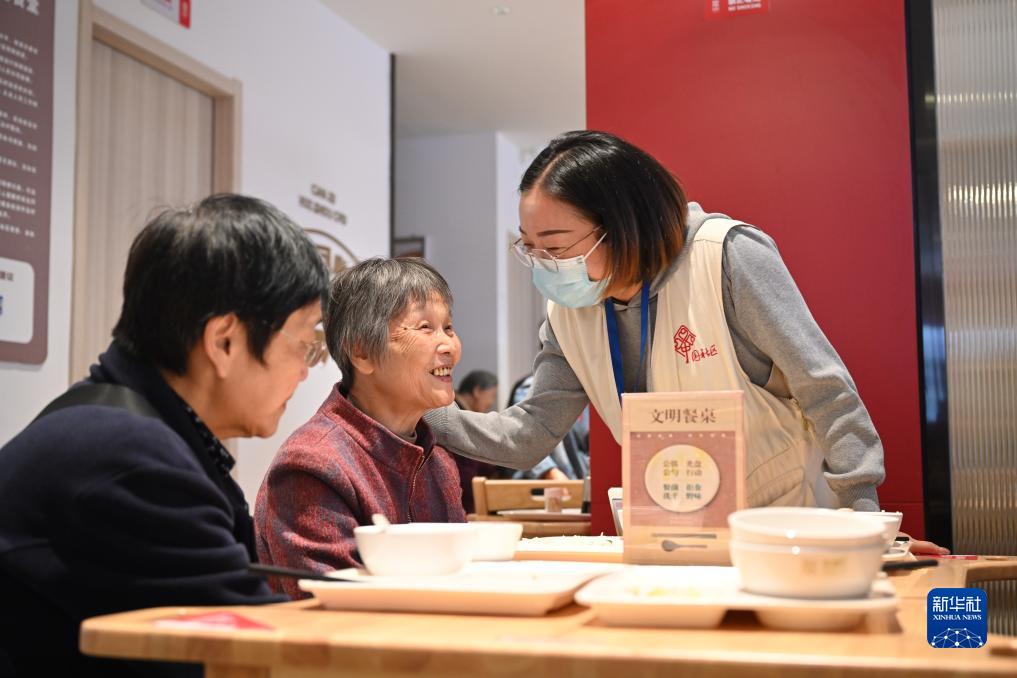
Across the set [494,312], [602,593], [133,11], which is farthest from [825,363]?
[494,312]

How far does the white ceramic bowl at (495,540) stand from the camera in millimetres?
1294

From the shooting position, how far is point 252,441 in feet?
17.7

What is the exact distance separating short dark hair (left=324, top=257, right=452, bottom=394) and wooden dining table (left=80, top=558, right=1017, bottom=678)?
37.4 inches

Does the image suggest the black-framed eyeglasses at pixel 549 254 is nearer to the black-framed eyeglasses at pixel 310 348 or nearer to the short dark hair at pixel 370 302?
the short dark hair at pixel 370 302

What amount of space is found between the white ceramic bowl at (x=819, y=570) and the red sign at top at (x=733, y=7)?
2238 mm

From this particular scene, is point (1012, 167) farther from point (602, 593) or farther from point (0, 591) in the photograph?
point (0, 591)

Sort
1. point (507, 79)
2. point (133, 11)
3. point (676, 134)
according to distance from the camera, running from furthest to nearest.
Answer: point (507, 79) → point (133, 11) → point (676, 134)

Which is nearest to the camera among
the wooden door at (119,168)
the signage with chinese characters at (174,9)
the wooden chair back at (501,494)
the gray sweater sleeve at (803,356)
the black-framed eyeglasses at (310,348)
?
the black-framed eyeglasses at (310,348)

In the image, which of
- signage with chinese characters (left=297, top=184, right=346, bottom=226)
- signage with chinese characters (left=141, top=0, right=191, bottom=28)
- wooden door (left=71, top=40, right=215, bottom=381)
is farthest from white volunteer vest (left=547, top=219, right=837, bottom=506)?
signage with chinese characters (left=297, top=184, right=346, bottom=226)

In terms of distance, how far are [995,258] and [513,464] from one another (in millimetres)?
1411

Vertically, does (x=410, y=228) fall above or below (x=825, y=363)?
above

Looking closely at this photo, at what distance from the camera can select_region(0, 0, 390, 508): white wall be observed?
3.99 meters
